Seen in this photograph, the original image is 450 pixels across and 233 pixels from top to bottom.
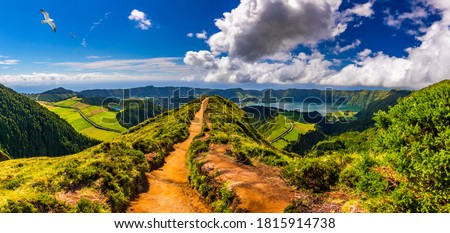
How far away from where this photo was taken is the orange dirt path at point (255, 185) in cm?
1564

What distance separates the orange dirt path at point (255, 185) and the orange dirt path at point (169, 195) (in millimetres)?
2378

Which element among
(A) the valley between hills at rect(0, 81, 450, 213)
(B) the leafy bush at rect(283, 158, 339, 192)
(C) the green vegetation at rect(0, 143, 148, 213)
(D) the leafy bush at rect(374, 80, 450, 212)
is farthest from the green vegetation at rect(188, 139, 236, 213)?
(D) the leafy bush at rect(374, 80, 450, 212)

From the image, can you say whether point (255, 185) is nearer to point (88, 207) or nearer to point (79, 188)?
point (88, 207)

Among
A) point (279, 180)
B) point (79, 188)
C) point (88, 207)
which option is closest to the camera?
point (88, 207)

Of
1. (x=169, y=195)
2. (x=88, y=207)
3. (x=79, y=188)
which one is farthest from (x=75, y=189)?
(x=169, y=195)

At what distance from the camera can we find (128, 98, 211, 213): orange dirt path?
758 inches

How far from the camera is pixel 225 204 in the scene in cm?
1730

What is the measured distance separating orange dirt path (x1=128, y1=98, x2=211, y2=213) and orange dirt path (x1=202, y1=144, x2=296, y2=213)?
2.38 meters

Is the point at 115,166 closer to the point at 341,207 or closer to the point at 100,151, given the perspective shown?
the point at 100,151

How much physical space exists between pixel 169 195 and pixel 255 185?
25.0 ft

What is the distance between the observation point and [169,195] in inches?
878

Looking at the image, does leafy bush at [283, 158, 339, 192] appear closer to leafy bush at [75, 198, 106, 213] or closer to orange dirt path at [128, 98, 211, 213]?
orange dirt path at [128, 98, 211, 213]

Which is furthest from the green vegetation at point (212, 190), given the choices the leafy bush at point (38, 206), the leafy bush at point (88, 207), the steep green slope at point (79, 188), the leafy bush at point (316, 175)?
the leafy bush at point (38, 206)
